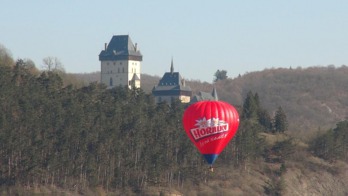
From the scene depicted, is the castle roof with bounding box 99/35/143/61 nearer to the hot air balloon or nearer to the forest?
the forest

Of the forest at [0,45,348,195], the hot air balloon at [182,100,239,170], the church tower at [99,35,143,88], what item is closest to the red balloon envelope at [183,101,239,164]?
the hot air balloon at [182,100,239,170]

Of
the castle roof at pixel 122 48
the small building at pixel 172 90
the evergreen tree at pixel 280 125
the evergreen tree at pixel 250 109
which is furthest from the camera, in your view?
the castle roof at pixel 122 48

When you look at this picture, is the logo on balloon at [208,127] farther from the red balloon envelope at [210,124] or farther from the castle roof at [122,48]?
the castle roof at [122,48]

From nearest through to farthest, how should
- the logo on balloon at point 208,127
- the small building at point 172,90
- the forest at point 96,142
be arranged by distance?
the logo on balloon at point 208,127
the forest at point 96,142
the small building at point 172,90

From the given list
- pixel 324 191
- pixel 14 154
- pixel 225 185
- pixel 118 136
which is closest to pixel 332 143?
pixel 324 191

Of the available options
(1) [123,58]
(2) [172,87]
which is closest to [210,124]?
(2) [172,87]

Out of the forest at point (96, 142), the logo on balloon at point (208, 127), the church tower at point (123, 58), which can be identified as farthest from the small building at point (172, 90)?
the logo on balloon at point (208, 127)

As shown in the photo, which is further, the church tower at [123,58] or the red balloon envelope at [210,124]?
the church tower at [123,58]

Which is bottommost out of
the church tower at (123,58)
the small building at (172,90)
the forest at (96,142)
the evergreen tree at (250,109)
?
the forest at (96,142)
